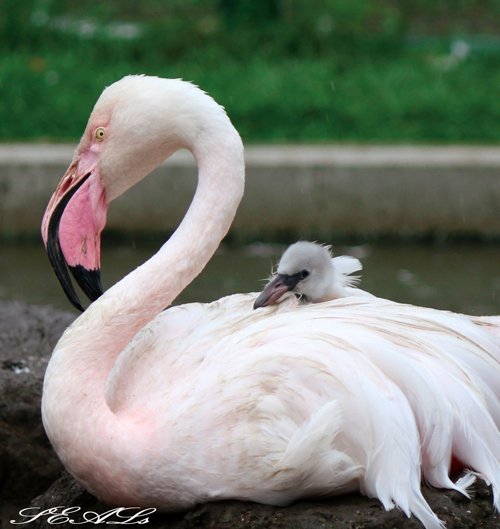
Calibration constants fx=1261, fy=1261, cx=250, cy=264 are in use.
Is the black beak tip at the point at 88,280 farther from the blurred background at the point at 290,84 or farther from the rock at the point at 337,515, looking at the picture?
the blurred background at the point at 290,84

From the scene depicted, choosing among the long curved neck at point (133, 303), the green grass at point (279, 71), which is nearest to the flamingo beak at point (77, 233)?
the long curved neck at point (133, 303)

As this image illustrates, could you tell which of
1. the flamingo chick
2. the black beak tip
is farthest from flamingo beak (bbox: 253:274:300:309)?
the black beak tip

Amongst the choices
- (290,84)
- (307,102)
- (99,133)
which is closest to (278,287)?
(99,133)

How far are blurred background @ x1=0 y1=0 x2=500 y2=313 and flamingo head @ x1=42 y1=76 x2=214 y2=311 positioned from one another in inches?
134

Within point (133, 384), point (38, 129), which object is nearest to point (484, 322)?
point (133, 384)

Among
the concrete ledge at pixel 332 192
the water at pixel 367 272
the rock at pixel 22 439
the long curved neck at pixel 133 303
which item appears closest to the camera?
the long curved neck at pixel 133 303

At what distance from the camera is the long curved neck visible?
315 cm

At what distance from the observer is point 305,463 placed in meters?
2.90

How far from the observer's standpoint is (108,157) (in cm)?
349

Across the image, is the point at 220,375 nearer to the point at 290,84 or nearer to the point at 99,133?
the point at 99,133

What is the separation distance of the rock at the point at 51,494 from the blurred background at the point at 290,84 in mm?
2522

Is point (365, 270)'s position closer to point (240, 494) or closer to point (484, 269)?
point (484, 269)

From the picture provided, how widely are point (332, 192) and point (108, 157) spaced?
15.4 ft

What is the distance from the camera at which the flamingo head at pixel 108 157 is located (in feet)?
11.1
